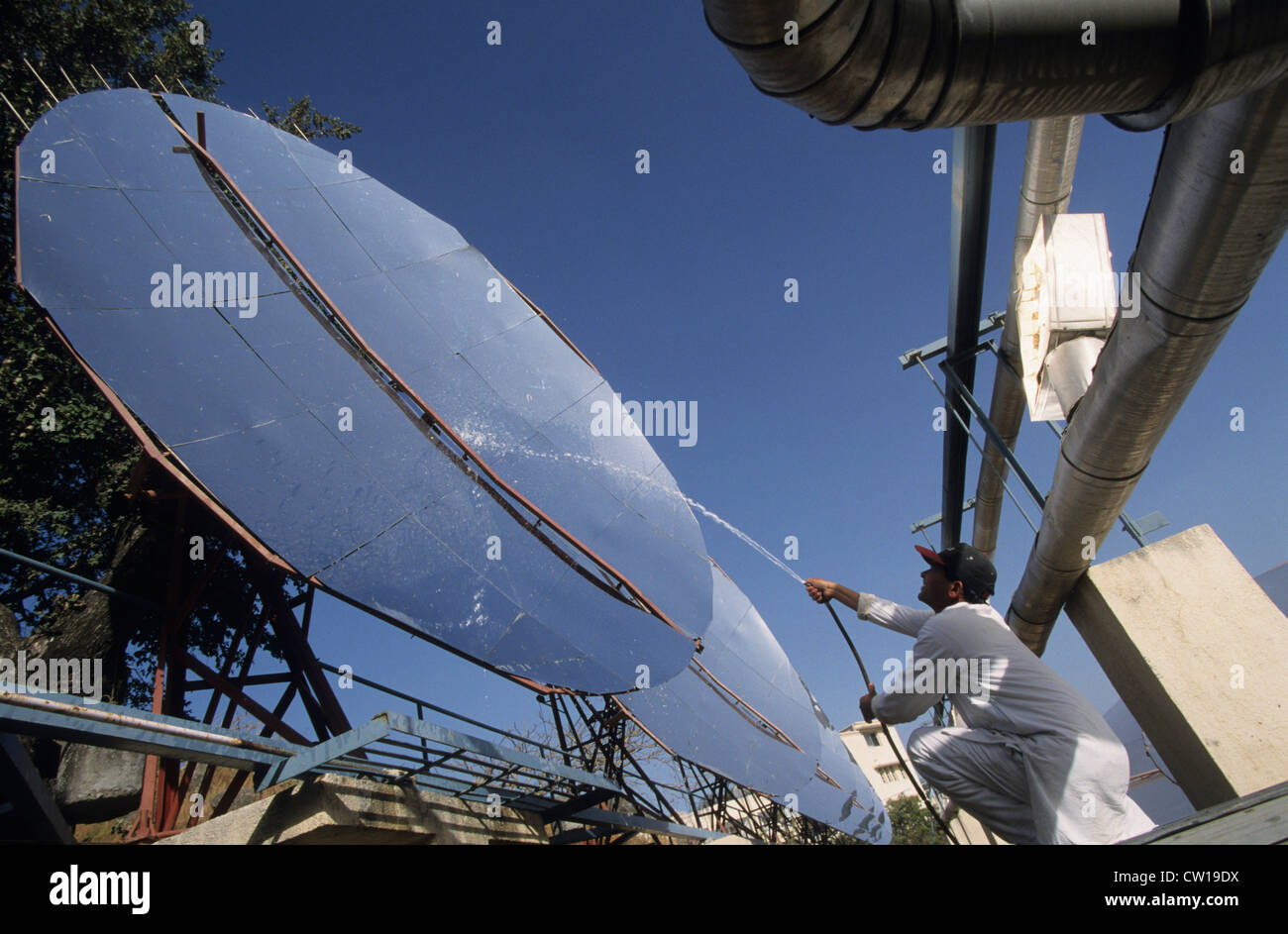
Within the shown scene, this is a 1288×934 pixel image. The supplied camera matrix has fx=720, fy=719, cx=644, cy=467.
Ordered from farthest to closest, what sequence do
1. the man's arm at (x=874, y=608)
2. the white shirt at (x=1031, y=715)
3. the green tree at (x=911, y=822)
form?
the green tree at (x=911, y=822), the man's arm at (x=874, y=608), the white shirt at (x=1031, y=715)

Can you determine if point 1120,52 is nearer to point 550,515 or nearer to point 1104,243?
point 550,515

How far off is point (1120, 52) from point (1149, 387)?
3.49m

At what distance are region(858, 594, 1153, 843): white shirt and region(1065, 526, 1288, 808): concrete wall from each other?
3.10m

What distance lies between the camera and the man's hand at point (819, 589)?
614 cm

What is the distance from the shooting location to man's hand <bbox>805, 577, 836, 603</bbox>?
20.2ft

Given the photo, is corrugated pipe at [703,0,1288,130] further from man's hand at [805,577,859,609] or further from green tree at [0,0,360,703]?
green tree at [0,0,360,703]

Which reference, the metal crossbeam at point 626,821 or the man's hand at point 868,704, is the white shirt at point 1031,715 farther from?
the metal crossbeam at point 626,821

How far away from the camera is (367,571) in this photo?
19.9 ft

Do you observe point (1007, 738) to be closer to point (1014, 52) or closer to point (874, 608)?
point (874, 608)

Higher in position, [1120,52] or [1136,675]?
[1120,52]

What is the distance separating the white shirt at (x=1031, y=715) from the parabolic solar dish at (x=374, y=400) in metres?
2.84

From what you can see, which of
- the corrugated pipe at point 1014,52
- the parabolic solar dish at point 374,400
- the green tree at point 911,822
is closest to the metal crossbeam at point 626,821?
the parabolic solar dish at point 374,400

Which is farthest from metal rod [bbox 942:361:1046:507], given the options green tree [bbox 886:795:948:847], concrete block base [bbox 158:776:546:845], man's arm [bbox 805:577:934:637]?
green tree [bbox 886:795:948:847]
